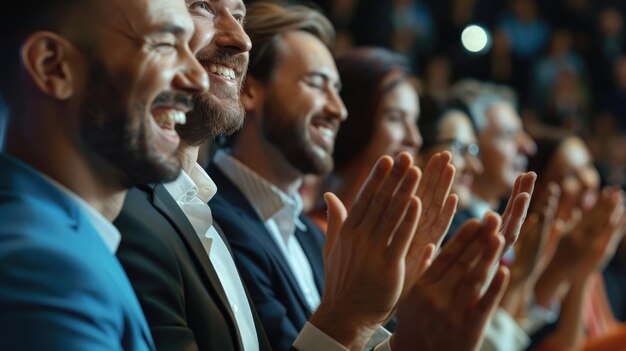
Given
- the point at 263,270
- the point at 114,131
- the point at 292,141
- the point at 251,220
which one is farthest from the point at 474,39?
the point at 114,131

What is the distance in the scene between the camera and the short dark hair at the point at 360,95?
258 centimetres

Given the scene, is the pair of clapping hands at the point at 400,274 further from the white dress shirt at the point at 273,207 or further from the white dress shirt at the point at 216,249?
the white dress shirt at the point at 273,207

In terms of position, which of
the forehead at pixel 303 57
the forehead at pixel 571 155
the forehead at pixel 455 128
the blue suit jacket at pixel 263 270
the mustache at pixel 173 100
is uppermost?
the mustache at pixel 173 100

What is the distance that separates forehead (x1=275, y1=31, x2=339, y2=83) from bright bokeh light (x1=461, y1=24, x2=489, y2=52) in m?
3.84

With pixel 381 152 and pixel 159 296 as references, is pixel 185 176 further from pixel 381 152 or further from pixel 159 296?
pixel 381 152

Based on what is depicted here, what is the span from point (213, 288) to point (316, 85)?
3.07 ft

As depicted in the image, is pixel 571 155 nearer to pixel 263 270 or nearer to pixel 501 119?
pixel 501 119

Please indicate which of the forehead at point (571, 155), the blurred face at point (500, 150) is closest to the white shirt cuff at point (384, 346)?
the blurred face at point (500, 150)

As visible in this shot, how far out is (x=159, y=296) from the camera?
120 centimetres

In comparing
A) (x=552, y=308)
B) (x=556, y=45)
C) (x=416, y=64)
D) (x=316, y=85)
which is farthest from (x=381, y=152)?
(x=556, y=45)

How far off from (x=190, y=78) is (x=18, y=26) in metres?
0.19

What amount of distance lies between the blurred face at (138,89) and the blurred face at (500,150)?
2.56 m

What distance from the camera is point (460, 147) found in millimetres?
3225

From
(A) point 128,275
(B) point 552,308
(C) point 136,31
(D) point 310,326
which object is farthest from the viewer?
(B) point 552,308
